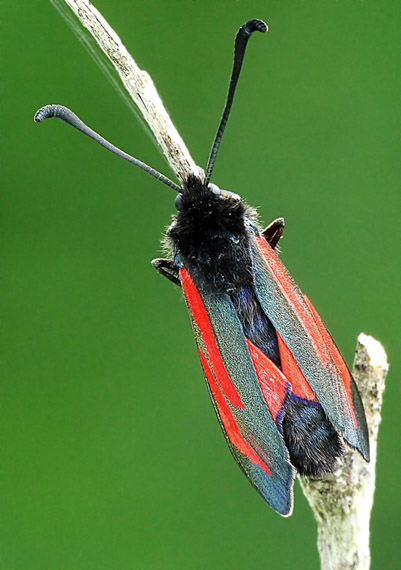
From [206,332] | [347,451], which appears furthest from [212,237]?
[347,451]

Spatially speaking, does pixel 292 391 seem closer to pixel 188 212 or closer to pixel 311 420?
pixel 311 420

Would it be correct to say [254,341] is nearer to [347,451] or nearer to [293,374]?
[293,374]

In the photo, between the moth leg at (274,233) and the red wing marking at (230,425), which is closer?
the red wing marking at (230,425)

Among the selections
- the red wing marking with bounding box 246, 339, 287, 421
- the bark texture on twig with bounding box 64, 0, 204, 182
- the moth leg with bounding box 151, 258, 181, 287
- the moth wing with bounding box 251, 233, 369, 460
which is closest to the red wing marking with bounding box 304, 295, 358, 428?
the moth wing with bounding box 251, 233, 369, 460

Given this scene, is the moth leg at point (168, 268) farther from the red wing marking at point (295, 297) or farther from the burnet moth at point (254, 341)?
the red wing marking at point (295, 297)

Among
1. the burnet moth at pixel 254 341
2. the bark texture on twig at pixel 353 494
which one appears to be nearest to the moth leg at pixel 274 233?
the burnet moth at pixel 254 341

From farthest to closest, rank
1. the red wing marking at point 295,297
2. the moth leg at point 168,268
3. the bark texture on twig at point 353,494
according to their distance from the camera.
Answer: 1. the moth leg at point 168,268
2. the red wing marking at point 295,297
3. the bark texture on twig at point 353,494
